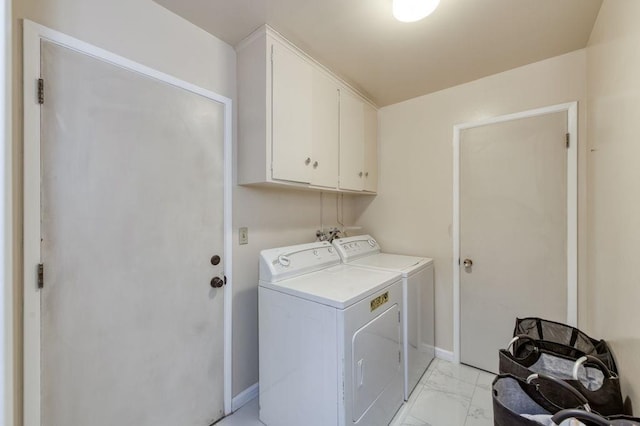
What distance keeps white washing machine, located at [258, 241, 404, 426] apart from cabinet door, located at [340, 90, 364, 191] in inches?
34.7

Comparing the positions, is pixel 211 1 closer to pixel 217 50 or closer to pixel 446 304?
pixel 217 50

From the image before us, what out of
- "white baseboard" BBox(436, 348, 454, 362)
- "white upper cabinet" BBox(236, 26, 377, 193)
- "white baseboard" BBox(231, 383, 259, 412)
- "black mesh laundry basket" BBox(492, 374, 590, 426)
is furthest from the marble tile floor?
"white upper cabinet" BBox(236, 26, 377, 193)

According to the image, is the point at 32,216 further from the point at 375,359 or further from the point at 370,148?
the point at 370,148

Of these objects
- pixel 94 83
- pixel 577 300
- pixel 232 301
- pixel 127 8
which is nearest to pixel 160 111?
pixel 94 83

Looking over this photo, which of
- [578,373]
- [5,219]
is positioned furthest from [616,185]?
[5,219]

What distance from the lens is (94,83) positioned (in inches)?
49.4

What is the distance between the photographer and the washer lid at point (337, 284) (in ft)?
4.54

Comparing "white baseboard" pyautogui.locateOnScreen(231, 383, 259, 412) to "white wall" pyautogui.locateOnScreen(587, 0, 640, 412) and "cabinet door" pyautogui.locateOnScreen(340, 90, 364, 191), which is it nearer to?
"cabinet door" pyautogui.locateOnScreen(340, 90, 364, 191)

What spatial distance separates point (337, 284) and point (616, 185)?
1432 mm

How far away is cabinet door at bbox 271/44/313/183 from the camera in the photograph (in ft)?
5.58

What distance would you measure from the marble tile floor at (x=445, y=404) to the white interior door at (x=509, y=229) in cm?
23

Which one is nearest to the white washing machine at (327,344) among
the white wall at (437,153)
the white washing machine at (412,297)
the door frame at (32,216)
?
the white washing machine at (412,297)

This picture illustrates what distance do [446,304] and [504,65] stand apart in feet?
6.60

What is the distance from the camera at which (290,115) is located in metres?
1.80
